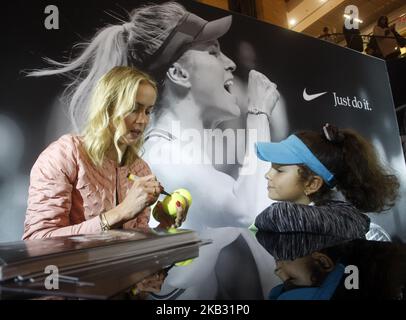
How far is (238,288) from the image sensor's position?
458 mm

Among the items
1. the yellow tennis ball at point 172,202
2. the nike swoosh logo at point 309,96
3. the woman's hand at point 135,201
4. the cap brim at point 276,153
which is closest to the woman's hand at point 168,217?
the yellow tennis ball at point 172,202

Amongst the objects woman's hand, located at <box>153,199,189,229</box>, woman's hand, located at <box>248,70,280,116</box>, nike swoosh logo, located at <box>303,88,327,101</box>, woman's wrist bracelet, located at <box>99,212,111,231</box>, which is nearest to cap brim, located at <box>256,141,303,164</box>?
woman's hand, located at <box>248,70,280,116</box>

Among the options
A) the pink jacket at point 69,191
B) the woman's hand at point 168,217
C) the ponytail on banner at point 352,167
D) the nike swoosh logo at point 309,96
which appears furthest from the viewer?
the nike swoosh logo at point 309,96

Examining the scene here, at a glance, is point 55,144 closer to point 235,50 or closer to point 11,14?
point 11,14

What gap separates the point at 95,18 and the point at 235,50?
0.65m

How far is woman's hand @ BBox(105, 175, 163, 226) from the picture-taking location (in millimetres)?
912

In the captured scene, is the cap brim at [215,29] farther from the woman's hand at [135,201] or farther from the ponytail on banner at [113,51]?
the woman's hand at [135,201]

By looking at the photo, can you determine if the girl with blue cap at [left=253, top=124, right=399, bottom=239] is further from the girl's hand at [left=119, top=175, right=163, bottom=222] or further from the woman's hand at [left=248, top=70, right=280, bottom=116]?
the girl's hand at [left=119, top=175, right=163, bottom=222]

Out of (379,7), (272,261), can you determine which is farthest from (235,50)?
(379,7)

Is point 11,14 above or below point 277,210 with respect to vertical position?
above

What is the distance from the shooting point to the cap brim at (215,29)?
1.46 meters

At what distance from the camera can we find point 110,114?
1.08m

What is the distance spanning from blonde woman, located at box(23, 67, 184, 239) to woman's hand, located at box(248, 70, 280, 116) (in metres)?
0.54

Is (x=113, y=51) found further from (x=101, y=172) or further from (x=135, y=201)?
(x=135, y=201)
